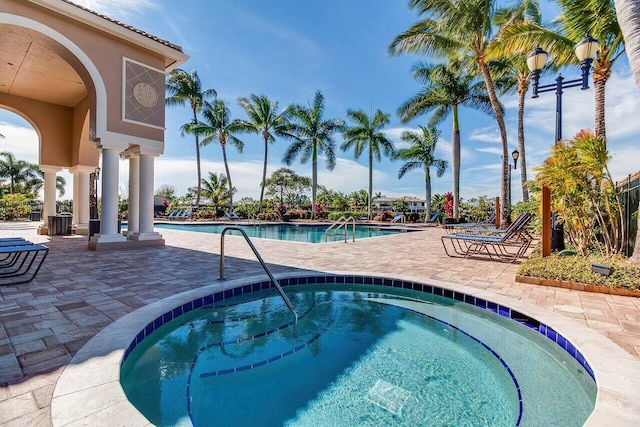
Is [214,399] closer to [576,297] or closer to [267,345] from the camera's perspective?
[267,345]

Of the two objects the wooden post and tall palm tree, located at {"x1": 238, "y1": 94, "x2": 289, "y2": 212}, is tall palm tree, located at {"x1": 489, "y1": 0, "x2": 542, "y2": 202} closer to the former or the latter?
the wooden post

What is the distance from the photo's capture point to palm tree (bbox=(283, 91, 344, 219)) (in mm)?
24719

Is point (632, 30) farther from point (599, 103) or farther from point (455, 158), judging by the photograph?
point (455, 158)

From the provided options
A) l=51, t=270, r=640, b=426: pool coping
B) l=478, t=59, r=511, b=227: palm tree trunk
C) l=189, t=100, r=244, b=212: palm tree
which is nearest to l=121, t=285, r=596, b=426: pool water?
l=51, t=270, r=640, b=426: pool coping

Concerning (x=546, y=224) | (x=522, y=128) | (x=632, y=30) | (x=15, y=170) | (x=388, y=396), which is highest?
(x=15, y=170)

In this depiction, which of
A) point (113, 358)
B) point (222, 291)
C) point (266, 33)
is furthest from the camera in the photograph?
point (266, 33)

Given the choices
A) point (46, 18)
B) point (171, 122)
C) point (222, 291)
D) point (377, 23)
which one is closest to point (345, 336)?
point (222, 291)

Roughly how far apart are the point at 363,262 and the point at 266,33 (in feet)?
39.3

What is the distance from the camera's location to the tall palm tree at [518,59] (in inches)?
429

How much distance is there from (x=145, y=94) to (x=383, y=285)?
8.23m

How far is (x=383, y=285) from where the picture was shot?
5305 mm

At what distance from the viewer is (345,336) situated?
362cm

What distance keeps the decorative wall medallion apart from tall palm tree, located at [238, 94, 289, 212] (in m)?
16.2

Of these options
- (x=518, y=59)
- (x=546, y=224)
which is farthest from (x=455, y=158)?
(x=546, y=224)
